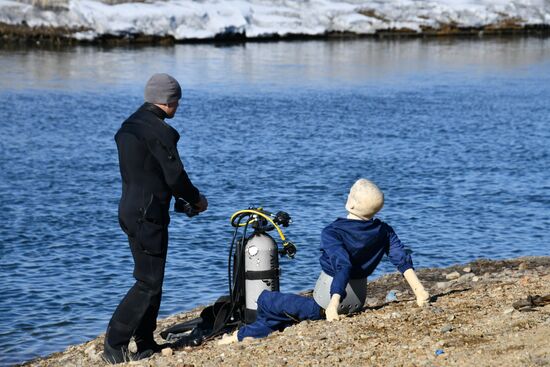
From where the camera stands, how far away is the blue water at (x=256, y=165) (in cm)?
1349

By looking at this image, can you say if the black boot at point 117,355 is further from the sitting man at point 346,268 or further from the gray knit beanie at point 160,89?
the gray knit beanie at point 160,89

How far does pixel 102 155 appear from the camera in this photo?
23.6 meters

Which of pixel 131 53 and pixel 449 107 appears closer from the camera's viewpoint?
pixel 449 107

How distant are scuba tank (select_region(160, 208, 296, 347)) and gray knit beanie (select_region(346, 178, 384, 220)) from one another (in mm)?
998

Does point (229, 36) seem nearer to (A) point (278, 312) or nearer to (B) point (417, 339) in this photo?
(A) point (278, 312)

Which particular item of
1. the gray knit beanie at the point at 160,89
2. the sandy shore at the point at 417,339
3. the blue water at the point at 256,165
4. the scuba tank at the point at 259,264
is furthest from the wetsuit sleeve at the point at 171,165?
the blue water at the point at 256,165

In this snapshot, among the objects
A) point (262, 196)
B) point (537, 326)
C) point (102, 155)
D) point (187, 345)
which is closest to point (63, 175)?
point (102, 155)

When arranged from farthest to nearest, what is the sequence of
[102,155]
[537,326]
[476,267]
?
1. [102,155]
2. [476,267]
3. [537,326]

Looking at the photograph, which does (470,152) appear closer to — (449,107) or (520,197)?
(520,197)

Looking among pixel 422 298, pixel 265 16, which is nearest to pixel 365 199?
pixel 422 298

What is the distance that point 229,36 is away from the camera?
61344mm

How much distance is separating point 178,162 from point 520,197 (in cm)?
1163

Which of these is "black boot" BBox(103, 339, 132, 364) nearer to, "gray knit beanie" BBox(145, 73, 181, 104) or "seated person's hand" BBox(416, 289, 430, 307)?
"gray knit beanie" BBox(145, 73, 181, 104)

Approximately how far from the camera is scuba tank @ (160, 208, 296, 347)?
9117 mm
